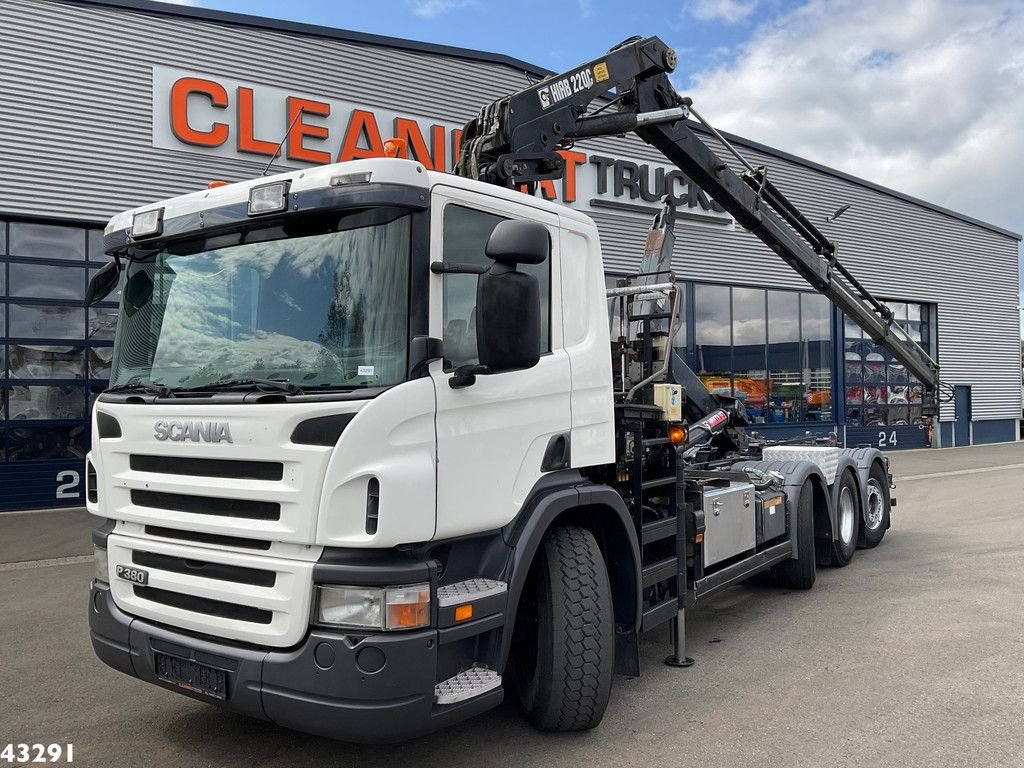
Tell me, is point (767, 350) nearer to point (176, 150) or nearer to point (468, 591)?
point (176, 150)

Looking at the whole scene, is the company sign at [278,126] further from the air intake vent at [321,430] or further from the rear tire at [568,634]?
the air intake vent at [321,430]

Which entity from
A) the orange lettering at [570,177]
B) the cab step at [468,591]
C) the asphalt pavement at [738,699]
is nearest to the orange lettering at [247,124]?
the orange lettering at [570,177]

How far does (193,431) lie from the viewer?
11.2 ft

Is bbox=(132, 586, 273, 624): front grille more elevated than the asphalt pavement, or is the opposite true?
bbox=(132, 586, 273, 624): front grille

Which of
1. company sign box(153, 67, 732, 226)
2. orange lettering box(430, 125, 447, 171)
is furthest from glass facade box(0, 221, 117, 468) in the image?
orange lettering box(430, 125, 447, 171)

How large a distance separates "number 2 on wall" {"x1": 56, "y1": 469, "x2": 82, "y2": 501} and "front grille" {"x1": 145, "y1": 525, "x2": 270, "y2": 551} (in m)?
10.2

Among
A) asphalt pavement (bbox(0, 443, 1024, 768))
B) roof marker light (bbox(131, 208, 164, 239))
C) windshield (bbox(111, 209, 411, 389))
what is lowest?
asphalt pavement (bbox(0, 443, 1024, 768))

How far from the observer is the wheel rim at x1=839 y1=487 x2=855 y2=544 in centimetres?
823

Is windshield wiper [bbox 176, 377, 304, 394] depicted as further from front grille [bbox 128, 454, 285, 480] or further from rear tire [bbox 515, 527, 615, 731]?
rear tire [bbox 515, 527, 615, 731]

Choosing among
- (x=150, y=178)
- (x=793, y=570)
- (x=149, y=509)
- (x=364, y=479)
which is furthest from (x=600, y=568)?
(x=150, y=178)

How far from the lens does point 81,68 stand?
12328mm

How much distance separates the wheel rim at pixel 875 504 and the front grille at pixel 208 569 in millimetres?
7806

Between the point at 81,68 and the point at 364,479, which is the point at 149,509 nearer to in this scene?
the point at 364,479

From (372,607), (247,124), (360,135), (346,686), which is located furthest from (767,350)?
(346,686)
